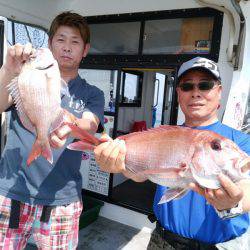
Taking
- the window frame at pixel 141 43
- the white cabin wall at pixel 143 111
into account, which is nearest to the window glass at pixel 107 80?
the window frame at pixel 141 43

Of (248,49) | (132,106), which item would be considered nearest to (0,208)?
(248,49)

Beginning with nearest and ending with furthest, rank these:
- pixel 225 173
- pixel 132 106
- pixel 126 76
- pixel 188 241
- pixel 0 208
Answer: pixel 225 173, pixel 188 241, pixel 0 208, pixel 126 76, pixel 132 106

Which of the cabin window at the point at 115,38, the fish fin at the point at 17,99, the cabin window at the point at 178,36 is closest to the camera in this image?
the fish fin at the point at 17,99

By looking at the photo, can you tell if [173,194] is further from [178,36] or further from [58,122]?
[178,36]

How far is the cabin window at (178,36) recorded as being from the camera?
13.4 ft

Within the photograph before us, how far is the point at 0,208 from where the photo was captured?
2062mm

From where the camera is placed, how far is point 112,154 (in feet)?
5.19

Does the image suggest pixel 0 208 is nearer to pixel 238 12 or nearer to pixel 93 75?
pixel 238 12

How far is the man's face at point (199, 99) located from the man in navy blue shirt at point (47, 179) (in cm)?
63

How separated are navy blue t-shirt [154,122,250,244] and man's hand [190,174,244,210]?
1.15ft

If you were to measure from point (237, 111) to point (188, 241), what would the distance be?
174 centimetres

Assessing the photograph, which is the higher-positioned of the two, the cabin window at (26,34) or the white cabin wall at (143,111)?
the cabin window at (26,34)

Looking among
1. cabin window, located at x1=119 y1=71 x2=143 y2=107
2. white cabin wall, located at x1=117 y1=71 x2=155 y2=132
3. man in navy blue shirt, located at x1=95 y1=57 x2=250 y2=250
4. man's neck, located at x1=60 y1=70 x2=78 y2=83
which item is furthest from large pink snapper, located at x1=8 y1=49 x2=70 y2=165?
white cabin wall, located at x1=117 y1=71 x2=155 y2=132

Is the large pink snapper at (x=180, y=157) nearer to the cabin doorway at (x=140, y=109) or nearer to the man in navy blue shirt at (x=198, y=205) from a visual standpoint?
the man in navy blue shirt at (x=198, y=205)
